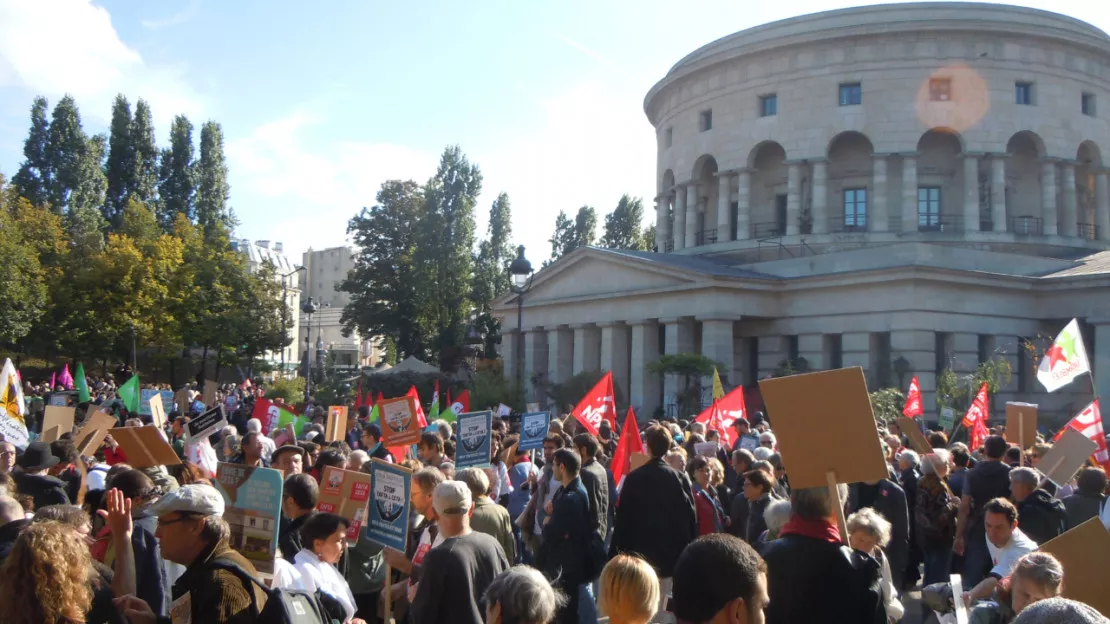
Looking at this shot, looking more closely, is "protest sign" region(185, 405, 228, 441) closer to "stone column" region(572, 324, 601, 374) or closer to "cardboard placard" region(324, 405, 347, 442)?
"cardboard placard" region(324, 405, 347, 442)

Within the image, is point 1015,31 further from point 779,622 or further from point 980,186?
point 779,622

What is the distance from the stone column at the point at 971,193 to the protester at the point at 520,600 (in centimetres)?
4340

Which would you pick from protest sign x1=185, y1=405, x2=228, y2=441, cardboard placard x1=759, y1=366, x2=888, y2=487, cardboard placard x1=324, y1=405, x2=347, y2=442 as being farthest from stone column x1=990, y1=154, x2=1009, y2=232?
cardboard placard x1=759, y1=366, x2=888, y2=487

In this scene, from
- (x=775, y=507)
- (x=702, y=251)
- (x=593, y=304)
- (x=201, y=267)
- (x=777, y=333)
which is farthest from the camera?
(x=201, y=267)

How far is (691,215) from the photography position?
5153 centimetres

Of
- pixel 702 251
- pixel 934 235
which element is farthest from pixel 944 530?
pixel 702 251

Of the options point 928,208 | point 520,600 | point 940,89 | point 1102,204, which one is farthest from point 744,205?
point 520,600

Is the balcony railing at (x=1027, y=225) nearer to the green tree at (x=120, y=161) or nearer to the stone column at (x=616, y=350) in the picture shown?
the stone column at (x=616, y=350)

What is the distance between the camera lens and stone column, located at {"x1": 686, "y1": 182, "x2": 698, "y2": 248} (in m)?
51.6

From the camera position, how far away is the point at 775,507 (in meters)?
7.12

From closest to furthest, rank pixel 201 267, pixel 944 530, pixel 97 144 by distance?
pixel 944 530, pixel 201 267, pixel 97 144

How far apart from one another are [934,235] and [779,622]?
1666 inches

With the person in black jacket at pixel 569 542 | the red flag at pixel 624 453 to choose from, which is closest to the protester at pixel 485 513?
the person in black jacket at pixel 569 542

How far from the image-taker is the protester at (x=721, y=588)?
3801 mm
